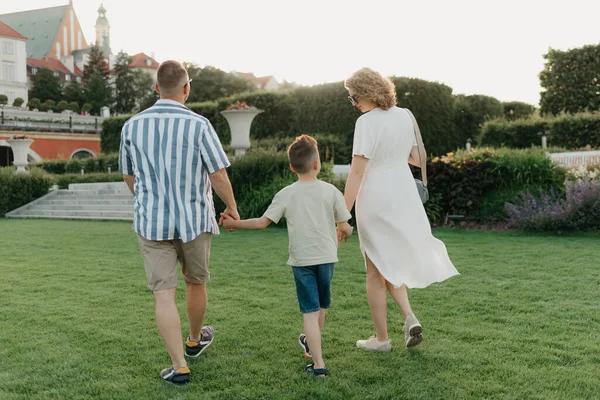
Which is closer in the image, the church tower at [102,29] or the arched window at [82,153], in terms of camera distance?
the arched window at [82,153]

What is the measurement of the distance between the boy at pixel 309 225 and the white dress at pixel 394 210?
361mm

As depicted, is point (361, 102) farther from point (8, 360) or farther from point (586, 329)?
point (8, 360)

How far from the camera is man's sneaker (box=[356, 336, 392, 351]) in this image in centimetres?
346

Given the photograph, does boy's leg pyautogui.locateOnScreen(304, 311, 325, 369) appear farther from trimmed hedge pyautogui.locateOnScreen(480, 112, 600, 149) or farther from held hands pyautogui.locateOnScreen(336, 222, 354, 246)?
trimmed hedge pyautogui.locateOnScreen(480, 112, 600, 149)

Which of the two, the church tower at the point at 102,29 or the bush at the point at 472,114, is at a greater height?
the church tower at the point at 102,29

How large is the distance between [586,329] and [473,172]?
6.77 meters

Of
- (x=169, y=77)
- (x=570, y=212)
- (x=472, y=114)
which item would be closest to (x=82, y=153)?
(x=472, y=114)

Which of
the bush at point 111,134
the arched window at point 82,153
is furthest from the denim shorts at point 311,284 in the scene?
the arched window at point 82,153

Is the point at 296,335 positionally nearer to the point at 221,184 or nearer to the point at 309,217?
the point at 309,217

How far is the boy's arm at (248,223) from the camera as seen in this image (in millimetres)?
3186

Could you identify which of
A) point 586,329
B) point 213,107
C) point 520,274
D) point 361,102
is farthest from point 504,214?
point 213,107

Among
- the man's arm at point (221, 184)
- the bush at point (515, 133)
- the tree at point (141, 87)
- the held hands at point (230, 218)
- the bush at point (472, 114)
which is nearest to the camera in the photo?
the man's arm at point (221, 184)

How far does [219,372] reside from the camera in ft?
10.3

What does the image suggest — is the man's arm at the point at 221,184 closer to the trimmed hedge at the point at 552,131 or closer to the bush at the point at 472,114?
the trimmed hedge at the point at 552,131
